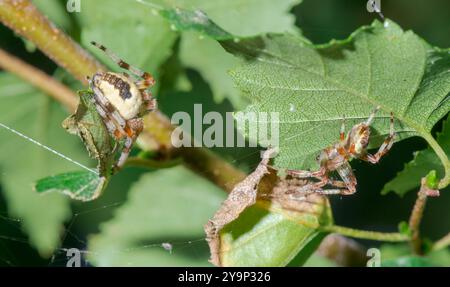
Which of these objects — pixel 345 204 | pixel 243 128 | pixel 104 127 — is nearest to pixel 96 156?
pixel 104 127

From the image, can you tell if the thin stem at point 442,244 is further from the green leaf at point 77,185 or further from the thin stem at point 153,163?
the green leaf at point 77,185

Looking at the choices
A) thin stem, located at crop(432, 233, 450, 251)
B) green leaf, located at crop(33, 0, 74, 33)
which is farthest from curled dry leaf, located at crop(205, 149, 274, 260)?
green leaf, located at crop(33, 0, 74, 33)

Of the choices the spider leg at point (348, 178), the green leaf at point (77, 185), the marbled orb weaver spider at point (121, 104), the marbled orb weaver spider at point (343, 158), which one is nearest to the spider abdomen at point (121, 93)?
the marbled orb weaver spider at point (121, 104)

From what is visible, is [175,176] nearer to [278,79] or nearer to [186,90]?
[186,90]

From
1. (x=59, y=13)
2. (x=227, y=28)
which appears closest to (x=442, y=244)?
(x=227, y=28)

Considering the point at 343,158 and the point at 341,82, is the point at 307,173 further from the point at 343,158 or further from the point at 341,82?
the point at 341,82
